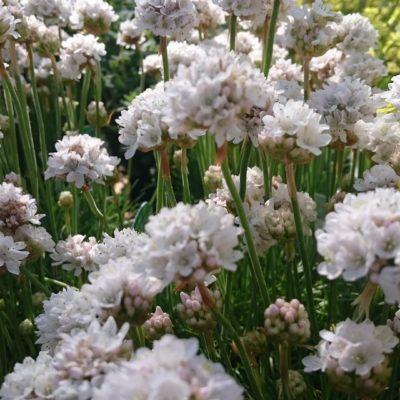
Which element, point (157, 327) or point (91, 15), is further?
point (91, 15)

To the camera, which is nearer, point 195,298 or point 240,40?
point 195,298

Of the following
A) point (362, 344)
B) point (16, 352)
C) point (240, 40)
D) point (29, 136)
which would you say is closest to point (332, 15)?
point (240, 40)

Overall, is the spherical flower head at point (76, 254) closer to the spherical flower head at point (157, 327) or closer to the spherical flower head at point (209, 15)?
the spherical flower head at point (157, 327)

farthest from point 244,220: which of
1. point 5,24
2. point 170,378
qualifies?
point 5,24

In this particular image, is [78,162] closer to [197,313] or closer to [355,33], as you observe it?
[197,313]

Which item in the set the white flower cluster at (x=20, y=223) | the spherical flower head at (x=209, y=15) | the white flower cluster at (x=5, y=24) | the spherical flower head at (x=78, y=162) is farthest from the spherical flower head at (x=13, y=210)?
the spherical flower head at (x=209, y=15)

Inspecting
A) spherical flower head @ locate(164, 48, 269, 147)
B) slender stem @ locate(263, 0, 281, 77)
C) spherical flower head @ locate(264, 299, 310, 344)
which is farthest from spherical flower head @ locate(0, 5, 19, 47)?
spherical flower head @ locate(264, 299, 310, 344)

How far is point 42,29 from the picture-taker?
2.27m

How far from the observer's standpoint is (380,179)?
1628 millimetres

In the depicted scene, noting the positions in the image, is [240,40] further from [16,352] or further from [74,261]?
[16,352]

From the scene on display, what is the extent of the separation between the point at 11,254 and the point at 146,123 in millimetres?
402

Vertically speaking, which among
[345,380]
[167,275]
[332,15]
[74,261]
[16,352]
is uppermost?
[332,15]

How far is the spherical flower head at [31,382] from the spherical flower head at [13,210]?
0.46m

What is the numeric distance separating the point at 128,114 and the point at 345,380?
78 cm
